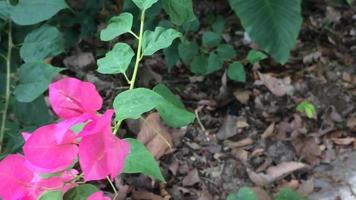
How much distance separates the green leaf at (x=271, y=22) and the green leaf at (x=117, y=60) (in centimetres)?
133

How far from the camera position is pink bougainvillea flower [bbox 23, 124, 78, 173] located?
2.40 feet

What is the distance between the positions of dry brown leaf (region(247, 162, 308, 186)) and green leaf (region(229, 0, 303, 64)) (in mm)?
423

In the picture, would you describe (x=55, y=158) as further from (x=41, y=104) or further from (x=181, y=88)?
(x=181, y=88)

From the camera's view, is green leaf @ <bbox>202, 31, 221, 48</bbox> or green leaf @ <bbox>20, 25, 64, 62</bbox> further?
green leaf @ <bbox>202, 31, 221, 48</bbox>

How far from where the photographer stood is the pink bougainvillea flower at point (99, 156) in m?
0.72

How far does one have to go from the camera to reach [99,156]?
725 mm

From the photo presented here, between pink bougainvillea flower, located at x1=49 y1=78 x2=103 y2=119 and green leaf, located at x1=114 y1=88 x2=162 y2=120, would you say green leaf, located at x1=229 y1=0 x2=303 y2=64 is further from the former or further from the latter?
pink bougainvillea flower, located at x1=49 y1=78 x2=103 y2=119

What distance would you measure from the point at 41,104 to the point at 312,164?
3.95 ft

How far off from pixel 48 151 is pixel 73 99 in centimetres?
8

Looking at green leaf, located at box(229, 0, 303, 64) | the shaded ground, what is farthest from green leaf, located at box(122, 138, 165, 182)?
green leaf, located at box(229, 0, 303, 64)

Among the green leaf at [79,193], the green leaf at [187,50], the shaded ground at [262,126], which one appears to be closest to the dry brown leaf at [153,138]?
the shaded ground at [262,126]

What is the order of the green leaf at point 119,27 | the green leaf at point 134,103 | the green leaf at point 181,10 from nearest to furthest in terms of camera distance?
the green leaf at point 134,103
the green leaf at point 119,27
the green leaf at point 181,10

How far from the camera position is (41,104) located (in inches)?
59.7

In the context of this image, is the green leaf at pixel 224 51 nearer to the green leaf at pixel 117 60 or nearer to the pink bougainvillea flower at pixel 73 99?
the green leaf at pixel 117 60
